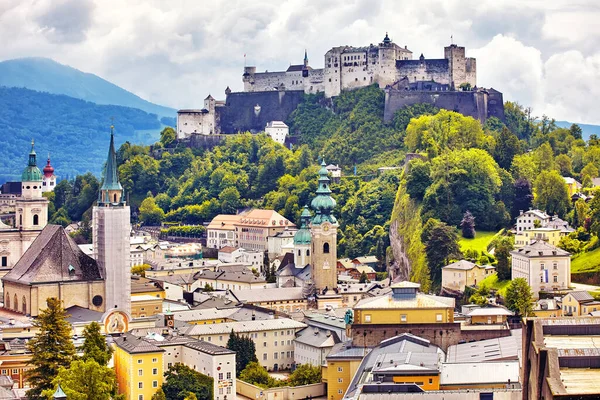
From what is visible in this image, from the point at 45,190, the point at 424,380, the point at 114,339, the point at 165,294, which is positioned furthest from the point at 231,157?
the point at 424,380

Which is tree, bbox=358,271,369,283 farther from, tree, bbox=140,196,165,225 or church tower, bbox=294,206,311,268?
tree, bbox=140,196,165,225

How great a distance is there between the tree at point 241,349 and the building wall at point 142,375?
8.94 m

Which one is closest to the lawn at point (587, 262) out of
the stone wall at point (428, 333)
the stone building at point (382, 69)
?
the stone wall at point (428, 333)

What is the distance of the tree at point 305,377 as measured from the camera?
223 ft

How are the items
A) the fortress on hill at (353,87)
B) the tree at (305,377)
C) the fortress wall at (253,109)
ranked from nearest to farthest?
the tree at (305,377) < the fortress on hill at (353,87) < the fortress wall at (253,109)

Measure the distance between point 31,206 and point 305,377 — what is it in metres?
31.7

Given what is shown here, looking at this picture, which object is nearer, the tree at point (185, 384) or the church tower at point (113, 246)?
the tree at point (185, 384)

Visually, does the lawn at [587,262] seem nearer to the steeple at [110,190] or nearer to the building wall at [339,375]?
the building wall at [339,375]

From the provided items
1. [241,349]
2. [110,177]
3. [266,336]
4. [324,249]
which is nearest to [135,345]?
[241,349]

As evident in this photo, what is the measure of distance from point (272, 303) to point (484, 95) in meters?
48.9

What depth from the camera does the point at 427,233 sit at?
94.4m

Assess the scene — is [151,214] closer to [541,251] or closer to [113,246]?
[113,246]

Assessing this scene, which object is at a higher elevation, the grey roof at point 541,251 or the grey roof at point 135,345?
the grey roof at point 541,251

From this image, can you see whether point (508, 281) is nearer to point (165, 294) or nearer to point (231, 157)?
point (165, 294)
